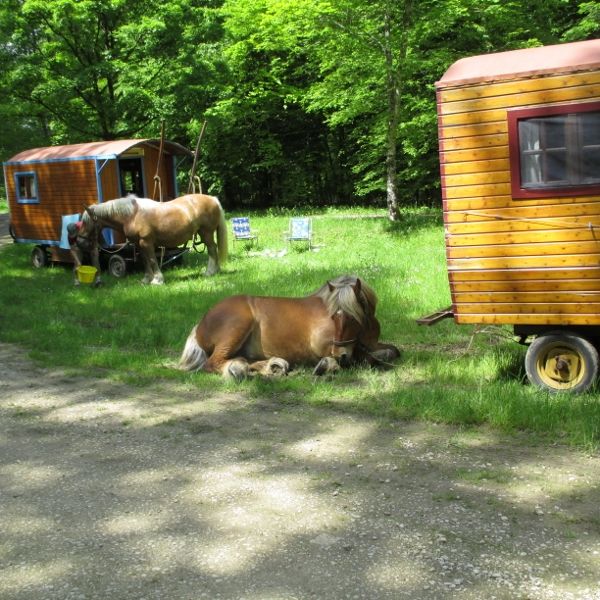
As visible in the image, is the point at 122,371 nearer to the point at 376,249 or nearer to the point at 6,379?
the point at 6,379

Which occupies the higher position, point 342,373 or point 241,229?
point 241,229

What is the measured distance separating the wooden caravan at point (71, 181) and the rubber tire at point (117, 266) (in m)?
0.75

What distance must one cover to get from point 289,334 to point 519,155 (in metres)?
2.85

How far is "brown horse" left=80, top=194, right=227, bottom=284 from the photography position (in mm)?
15242

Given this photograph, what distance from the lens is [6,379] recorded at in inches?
311

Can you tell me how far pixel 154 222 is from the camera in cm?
1534

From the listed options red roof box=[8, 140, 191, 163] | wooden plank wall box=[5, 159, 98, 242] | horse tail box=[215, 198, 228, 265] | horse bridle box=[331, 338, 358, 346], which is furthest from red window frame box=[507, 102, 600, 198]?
wooden plank wall box=[5, 159, 98, 242]

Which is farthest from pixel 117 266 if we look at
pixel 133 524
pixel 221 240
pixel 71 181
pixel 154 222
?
pixel 133 524

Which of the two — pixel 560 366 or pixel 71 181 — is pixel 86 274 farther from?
pixel 560 366

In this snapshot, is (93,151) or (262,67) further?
(262,67)

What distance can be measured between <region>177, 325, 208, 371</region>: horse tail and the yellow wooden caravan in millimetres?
2721

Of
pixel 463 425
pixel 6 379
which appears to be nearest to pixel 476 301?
pixel 463 425

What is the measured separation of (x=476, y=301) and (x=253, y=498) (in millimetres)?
3144

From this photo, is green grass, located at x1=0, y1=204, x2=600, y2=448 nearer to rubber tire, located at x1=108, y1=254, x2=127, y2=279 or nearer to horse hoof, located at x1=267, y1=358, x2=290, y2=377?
horse hoof, located at x1=267, y1=358, x2=290, y2=377
